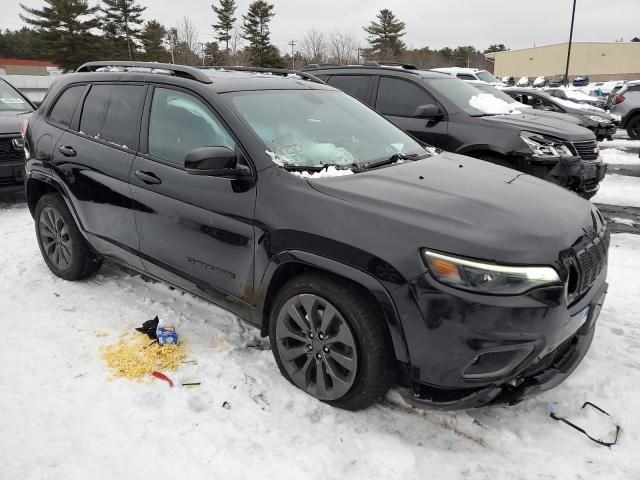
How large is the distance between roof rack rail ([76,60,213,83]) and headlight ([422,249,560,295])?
1977 mm

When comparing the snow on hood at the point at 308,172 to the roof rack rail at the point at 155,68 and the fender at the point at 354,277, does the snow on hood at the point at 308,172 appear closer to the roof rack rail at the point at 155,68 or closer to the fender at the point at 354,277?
the fender at the point at 354,277

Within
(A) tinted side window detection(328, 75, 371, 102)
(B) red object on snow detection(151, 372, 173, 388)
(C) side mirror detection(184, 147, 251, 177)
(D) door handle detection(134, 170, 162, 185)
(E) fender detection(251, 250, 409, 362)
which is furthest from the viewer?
(A) tinted side window detection(328, 75, 371, 102)

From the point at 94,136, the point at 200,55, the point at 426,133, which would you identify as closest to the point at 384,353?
the point at 94,136

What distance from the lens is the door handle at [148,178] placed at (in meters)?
3.30

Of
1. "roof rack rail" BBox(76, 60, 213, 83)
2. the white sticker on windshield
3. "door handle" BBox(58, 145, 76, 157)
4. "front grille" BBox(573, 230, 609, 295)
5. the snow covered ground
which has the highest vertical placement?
"roof rack rail" BBox(76, 60, 213, 83)

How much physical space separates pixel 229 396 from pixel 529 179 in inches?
90.6

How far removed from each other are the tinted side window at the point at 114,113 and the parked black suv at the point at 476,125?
345 cm

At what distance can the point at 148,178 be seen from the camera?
3.34m

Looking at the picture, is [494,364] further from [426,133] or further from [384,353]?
[426,133]

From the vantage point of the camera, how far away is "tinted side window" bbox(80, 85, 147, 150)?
11.6 feet

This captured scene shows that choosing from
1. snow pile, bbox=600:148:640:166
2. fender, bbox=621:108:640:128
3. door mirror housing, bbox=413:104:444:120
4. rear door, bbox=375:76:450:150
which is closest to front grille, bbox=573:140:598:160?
rear door, bbox=375:76:450:150

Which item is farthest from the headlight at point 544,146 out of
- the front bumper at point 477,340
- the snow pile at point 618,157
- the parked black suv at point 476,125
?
the snow pile at point 618,157

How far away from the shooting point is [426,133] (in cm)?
637

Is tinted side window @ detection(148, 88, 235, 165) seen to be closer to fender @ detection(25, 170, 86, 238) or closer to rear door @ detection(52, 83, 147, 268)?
rear door @ detection(52, 83, 147, 268)
